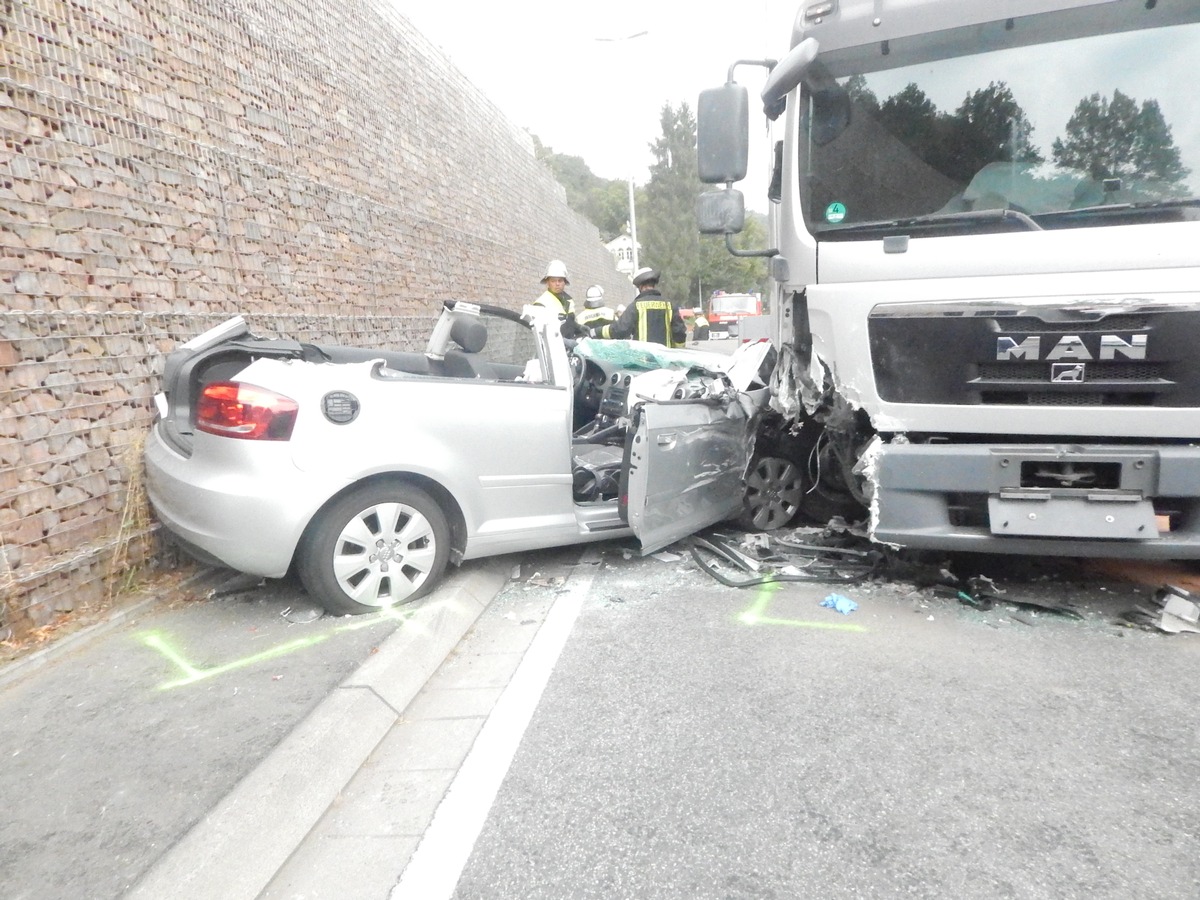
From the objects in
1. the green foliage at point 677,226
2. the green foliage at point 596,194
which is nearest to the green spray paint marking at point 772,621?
the green foliage at point 677,226

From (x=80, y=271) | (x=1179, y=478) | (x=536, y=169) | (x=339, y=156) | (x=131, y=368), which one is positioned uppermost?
(x=536, y=169)

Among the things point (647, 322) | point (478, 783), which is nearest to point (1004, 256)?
point (478, 783)

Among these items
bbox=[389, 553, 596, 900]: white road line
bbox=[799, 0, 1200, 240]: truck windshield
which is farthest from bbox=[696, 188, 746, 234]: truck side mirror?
bbox=[389, 553, 596, 900]: white road line

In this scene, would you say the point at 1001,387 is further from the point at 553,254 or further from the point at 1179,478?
the point at 553,254

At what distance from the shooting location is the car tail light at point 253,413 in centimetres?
383

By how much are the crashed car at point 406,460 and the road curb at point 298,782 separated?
55 centimetres

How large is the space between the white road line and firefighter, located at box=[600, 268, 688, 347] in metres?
4.96

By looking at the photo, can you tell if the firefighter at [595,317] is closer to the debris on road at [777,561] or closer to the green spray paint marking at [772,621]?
the debris on road at [777,561]

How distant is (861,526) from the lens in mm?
5004

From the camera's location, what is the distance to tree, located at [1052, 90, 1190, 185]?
3.70 meters

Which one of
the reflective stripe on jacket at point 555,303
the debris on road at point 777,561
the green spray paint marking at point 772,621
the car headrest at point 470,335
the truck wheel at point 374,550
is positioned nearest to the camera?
the truck wheel at point 374,550

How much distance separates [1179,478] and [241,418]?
13.7 ft

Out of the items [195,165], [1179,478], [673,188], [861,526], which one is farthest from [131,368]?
[673,188]

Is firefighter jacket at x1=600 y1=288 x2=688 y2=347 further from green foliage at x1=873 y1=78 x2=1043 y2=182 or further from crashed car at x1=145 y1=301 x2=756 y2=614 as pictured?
green foliage at x1=873 y1=78 x2=1043 y2=182
